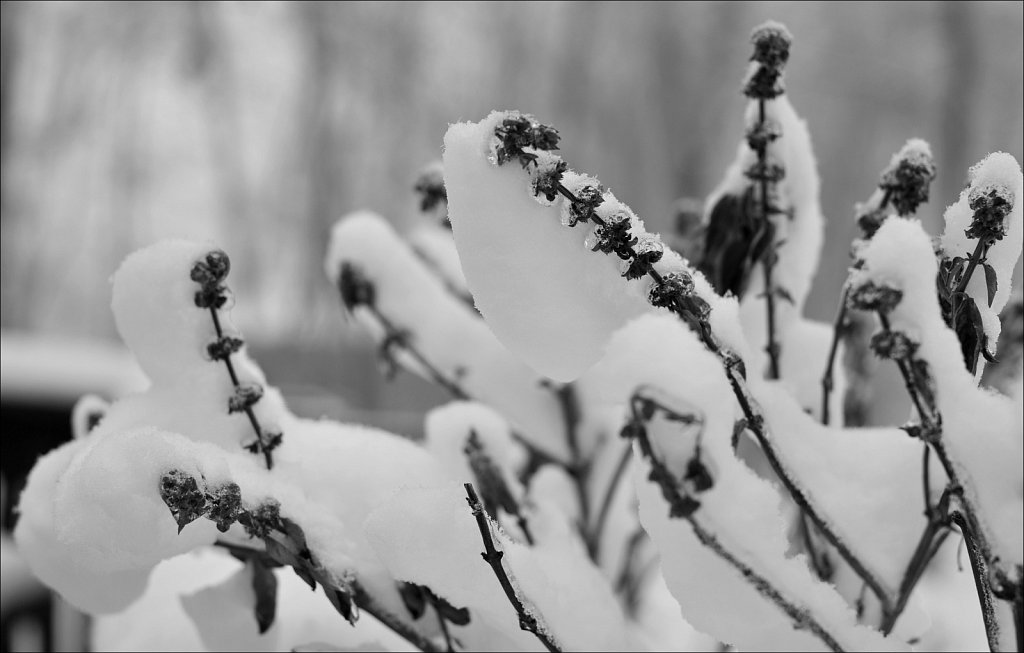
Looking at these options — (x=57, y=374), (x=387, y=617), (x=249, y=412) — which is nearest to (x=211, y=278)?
(x=249, y=412)

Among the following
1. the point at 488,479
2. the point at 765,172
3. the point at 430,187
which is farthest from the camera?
the point at 430,187

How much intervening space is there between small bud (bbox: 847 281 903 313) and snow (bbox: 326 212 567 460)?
0.80m

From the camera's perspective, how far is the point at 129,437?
2.08ft

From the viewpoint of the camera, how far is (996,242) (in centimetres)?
66

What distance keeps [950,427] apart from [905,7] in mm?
7812

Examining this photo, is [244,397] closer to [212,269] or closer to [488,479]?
[212,269]

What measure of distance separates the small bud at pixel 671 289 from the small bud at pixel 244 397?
1.24 ft

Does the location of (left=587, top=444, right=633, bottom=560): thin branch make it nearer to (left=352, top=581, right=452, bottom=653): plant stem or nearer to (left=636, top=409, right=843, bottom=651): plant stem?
(left=352, top=581, right=452, bottom=653): plant stem

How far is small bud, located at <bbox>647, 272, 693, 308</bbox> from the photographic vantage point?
0.58m

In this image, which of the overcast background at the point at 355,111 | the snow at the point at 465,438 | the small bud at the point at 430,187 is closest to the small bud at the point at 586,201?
the snow at the point at 465,438

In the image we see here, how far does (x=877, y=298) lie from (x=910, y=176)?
361 millimetres

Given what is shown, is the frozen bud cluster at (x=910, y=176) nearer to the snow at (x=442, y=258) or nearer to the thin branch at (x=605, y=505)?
the thin branch at (x=605, y=505)

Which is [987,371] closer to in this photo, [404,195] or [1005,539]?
[1005,539]

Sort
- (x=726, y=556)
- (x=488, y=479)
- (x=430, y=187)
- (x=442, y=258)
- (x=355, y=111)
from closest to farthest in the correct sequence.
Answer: (x=726, y=556) < (x=488, y=479) < (x=430, y=187) < (x=442, y=258) < (x=355, y=111)
